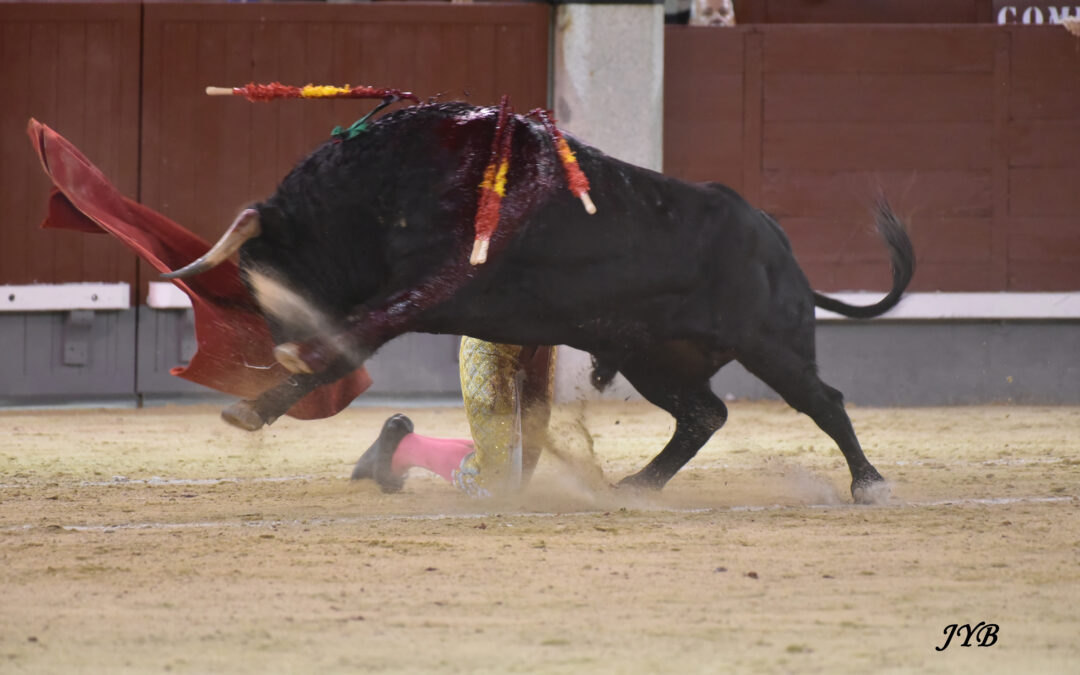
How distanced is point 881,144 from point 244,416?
4.62 meters

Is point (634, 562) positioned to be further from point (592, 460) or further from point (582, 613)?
point (592, 460)

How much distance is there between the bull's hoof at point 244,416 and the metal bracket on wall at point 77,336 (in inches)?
144

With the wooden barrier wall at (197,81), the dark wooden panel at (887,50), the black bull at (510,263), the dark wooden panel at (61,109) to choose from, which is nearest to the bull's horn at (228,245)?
the black bull at (510,263)

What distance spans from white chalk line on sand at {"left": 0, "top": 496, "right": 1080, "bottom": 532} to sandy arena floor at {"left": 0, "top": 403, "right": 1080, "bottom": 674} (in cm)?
2

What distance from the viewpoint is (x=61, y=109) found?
643 centimetres

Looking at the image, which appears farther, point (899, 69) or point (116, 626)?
point (899, 69)

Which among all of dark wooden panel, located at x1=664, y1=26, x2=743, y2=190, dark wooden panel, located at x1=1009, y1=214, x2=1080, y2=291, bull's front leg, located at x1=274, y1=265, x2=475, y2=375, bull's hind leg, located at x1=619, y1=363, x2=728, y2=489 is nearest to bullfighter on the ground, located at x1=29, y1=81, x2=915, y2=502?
bull's front leg, located at x1=274, y1=265, x2=475, y2=375

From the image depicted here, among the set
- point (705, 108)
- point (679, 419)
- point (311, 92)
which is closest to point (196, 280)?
point (311, 92)

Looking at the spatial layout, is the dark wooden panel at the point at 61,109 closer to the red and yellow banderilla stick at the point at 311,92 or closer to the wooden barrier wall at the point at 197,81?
the wooden barrier wall at the point at 197,81

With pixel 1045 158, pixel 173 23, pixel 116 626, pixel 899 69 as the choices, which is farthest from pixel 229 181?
pixel 116 626

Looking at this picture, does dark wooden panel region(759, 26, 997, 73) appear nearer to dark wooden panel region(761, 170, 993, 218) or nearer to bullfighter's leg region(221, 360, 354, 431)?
dark wooden panel region(761, 170, 993, 218)

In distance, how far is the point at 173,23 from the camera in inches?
→ 255

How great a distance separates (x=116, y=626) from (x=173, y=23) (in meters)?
4.87

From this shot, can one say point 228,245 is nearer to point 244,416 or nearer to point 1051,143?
point 244,416
